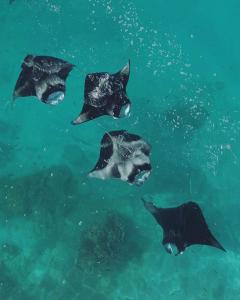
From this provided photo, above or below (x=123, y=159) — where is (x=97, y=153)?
below

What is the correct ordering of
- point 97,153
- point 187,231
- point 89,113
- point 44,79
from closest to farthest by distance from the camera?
point 187,231, point 89,113, point 44,79, point 97,153

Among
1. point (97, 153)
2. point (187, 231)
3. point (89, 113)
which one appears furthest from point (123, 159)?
point (97, 153)

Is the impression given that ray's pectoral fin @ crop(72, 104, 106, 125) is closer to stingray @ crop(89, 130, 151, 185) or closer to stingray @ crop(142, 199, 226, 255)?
stingray @ crop(89, 130, 151, 185)

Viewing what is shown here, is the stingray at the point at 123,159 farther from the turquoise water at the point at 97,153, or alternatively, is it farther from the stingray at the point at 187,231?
the turquoise water at the point at 97,153

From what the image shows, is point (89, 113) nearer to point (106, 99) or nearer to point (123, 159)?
point (106, 99)

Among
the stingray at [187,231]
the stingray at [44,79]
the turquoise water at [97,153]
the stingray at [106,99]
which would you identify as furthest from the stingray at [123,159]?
the turquoise water at [97,153]

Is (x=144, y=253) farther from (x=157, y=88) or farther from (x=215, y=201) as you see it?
(x=157, y=88)
